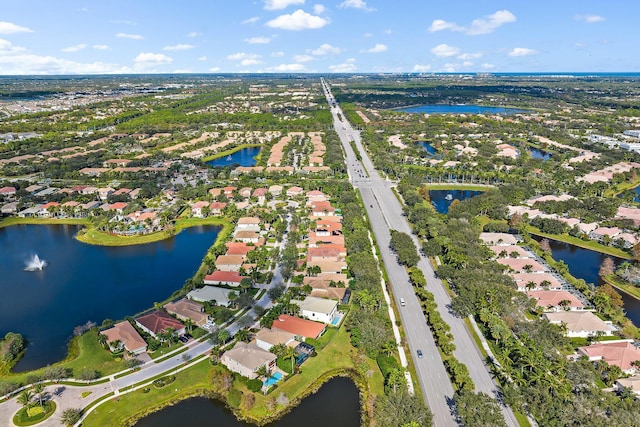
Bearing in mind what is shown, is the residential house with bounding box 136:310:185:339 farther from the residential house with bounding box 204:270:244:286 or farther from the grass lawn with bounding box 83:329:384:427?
the residential house with bounding box 204:270:244:286

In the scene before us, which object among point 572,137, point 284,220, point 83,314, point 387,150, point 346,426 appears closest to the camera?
point 346,426

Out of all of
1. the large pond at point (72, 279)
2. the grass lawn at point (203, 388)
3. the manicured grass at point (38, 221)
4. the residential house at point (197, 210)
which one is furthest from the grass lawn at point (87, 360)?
the manicured grass at point (38, 221)

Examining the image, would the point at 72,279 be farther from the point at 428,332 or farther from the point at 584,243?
the point at 584,243

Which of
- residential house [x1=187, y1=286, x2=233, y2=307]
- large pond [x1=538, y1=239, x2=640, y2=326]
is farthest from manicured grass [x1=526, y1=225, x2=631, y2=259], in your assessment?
residential house [x1=187, y1=286, x2=233, y2=307]

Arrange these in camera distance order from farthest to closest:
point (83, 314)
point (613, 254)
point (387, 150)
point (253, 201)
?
point (387, 150), point (253, 201), point (613, 254), point (83, 314)

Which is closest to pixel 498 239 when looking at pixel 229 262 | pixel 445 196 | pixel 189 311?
pixel 445 196

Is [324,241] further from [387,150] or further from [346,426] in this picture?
[387,150]

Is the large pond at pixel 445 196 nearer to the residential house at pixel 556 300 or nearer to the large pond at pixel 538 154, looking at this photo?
the residential house at pixel 556 300

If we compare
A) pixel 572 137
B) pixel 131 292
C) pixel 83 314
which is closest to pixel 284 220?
pixel 131 292
